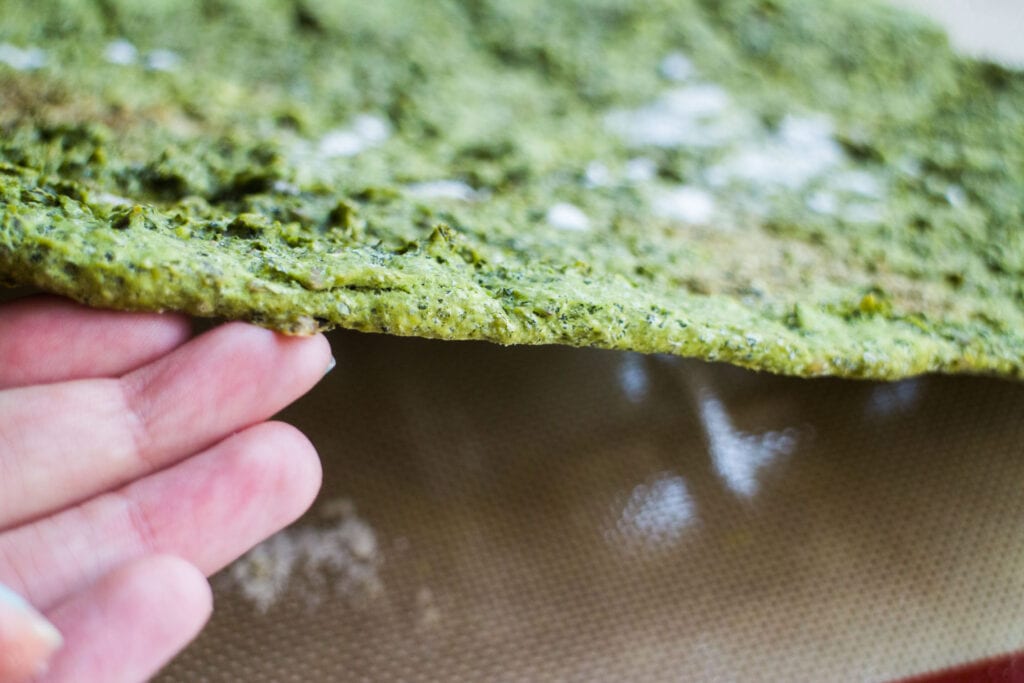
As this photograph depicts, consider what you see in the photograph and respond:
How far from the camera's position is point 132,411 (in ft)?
2.20

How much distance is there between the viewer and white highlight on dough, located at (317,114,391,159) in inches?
37.1

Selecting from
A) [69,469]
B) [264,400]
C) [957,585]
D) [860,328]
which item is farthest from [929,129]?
[69,469]

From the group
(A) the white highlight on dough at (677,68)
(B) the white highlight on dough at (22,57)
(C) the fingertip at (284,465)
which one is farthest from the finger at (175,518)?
(A) the white highlight on dough at (677,68)

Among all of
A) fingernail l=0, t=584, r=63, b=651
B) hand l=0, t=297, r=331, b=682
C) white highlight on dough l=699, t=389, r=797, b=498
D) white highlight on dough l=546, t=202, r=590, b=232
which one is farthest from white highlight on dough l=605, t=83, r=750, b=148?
fingernail l=0, t=584, r=63, b=651

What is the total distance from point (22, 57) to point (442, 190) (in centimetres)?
52

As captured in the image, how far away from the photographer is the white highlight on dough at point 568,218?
0.87 metres

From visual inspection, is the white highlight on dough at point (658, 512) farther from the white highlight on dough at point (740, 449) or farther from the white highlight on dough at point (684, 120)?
the white highlight on dough at point (684, 120)

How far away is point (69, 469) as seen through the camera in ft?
2.18

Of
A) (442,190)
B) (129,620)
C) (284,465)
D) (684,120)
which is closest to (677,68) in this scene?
(684,120)

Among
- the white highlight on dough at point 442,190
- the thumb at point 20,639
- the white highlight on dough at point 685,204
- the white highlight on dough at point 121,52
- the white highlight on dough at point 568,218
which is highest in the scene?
the white highlight on dough at point 685,204

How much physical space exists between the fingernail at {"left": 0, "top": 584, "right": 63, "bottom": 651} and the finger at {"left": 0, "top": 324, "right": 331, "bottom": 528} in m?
0.14

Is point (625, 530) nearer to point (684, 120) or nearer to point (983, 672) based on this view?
point (983, 672)

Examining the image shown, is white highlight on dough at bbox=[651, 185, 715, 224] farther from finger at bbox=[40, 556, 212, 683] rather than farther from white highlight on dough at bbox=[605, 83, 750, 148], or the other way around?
finger at bbox=[40, 556, 212, 683]

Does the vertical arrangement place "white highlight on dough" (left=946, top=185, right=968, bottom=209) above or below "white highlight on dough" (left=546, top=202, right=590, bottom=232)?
above
